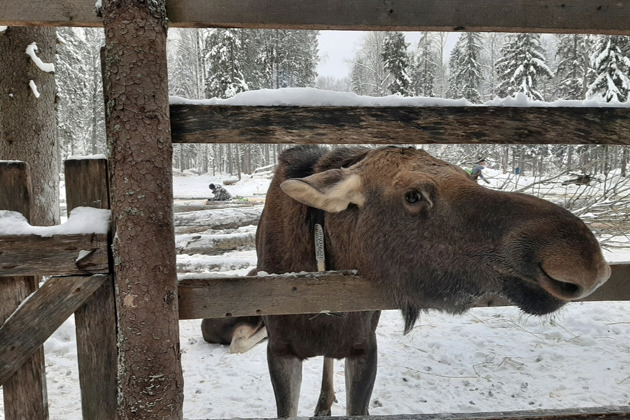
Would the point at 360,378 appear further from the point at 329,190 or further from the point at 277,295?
the point at 329,190

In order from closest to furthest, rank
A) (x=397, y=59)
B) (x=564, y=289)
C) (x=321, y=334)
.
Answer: (x=564, y=289) → (x=321, y=334) → (x=397, y=59)

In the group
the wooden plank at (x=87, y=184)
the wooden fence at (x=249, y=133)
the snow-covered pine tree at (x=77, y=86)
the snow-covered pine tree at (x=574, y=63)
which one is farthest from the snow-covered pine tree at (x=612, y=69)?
the wooden plank at (x=87, y=184)

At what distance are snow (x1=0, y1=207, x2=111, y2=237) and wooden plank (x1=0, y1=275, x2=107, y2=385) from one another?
0.23 m

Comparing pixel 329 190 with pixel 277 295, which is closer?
pixel 277 295

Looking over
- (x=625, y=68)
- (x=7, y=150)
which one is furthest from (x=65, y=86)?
(x=625, y=68)

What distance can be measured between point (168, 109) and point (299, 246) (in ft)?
4.49

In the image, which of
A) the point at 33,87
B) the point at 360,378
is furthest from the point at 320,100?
the point at 33,87

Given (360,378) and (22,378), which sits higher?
(22,378)

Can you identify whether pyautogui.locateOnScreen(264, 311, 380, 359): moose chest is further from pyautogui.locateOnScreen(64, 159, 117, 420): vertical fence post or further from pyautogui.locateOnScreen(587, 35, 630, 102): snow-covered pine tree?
pyautogui.locateOnScreen(587, 35, 630, 102): snow-covered pine tree

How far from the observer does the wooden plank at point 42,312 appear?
1.98 meters

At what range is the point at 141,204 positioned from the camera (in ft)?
5.94

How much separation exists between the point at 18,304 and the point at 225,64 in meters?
30.9

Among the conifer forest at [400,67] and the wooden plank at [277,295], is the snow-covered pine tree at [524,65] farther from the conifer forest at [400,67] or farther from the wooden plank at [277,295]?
the wooden plank at [277,295]

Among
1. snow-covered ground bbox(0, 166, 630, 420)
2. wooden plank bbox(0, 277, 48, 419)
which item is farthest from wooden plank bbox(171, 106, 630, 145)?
snow-covered ground bbox(0, 166, 630, 420)
